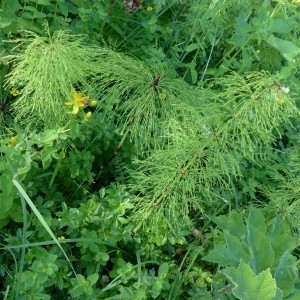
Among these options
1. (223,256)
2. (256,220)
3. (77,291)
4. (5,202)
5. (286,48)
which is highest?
(286,48)

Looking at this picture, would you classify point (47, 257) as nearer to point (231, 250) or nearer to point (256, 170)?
point (231, 250)

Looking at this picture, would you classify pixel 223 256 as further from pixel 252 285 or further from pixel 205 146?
pixel 205 146

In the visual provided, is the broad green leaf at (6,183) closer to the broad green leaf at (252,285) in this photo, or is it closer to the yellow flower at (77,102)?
the yellow flower at (77,102)

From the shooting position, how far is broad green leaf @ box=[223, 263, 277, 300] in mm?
1420

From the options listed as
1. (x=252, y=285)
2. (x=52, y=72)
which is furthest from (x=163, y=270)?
(x=52, y=72)

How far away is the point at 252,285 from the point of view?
143cm

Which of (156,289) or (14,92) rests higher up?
(14,92)

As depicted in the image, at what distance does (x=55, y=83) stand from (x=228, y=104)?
63 cm

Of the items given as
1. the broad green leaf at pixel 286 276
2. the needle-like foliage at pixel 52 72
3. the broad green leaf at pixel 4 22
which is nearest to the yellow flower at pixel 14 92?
the needle-like foliage at pixel 52 72

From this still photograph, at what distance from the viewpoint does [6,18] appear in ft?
6.72

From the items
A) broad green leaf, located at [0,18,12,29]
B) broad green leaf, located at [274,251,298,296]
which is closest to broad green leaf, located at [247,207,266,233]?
broad green leaf, located at [274,251,298,296]

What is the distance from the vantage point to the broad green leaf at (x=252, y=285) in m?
1.42

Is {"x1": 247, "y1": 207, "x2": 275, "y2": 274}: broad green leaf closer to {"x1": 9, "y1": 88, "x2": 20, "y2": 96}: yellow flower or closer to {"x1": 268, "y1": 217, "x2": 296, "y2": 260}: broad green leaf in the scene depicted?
{"x1": 268, "y1": 217, "x2": 296, "y2": 260}: broad green leaf

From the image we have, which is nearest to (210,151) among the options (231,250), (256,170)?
(231,250)
